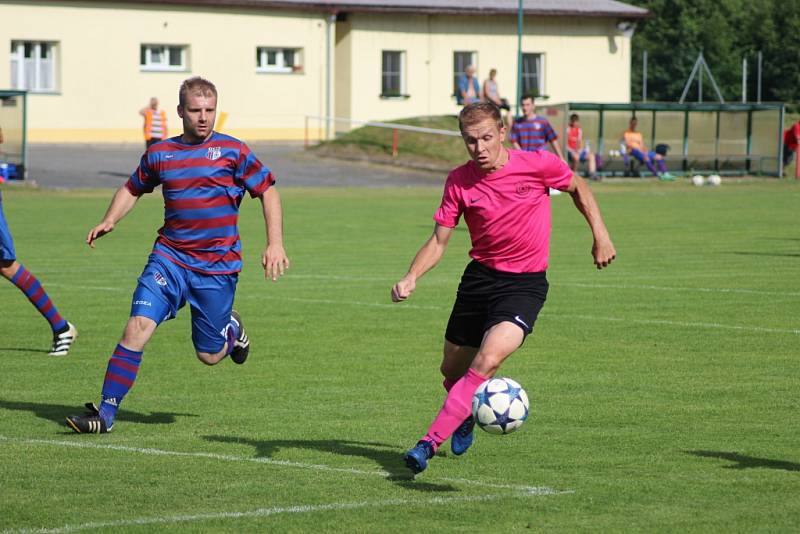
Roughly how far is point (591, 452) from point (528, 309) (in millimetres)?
971

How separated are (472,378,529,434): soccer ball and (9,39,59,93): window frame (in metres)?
41.7

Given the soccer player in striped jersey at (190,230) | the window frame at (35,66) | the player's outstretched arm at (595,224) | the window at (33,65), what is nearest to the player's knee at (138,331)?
the soccer player in striped jersey at (190,230)

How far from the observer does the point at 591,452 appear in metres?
7.92

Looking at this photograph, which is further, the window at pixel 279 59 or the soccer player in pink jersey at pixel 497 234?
the window at pixel 279 59

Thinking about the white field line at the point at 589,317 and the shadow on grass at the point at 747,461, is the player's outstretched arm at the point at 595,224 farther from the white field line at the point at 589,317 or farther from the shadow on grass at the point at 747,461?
the white field line at the point at 589,317

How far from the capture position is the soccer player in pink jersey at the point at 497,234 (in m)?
7.48

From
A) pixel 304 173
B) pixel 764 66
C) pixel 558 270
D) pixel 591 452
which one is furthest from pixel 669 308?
pixel 764 66

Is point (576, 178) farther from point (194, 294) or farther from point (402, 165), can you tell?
point (402, 165)

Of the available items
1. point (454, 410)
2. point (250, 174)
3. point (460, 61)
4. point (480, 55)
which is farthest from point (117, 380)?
point (460, 61)

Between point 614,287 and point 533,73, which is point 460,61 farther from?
point 614,287

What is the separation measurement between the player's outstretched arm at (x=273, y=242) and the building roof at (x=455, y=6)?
132ft

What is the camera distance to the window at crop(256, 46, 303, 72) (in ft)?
166

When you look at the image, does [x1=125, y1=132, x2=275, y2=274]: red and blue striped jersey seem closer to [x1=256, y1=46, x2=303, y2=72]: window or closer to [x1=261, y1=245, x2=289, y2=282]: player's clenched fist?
[x1=261, y1=245, x2=289, y2=282]: player's clenched fist

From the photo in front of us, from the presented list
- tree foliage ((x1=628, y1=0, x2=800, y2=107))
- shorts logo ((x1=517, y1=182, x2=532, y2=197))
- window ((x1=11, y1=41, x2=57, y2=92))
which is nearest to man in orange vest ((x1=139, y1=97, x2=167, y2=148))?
window ((x1=11, y1=41, x2=57, y2=92))
